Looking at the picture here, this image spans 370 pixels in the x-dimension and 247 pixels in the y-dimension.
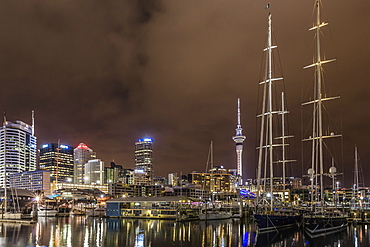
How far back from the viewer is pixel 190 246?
4506cm

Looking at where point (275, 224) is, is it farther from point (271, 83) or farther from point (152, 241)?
point (271, 83)

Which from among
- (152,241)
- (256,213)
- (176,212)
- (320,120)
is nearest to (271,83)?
(320,120)

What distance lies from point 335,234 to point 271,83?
26.1 m

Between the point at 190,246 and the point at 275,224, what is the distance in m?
15.0

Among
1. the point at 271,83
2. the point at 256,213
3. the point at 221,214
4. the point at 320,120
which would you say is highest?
the point at 271,83

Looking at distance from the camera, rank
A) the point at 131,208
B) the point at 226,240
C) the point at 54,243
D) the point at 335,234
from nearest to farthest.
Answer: the point at 54,243 < the point at 226,240 < the point at 335,234 < the point at 131,208

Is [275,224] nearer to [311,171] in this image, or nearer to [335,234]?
[335,234]

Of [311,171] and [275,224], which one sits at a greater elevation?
[311,171]

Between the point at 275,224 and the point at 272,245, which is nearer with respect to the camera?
the point at 272,245

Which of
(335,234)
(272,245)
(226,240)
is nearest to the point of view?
(272,245)

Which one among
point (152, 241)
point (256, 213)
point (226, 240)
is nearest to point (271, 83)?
point (256, 213)

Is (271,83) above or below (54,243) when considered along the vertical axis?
above

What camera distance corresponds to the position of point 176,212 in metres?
94.1

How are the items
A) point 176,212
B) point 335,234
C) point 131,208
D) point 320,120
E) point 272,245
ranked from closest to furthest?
point 272,245
point 335,234
point 320,120
point 176,212
point 131,208
